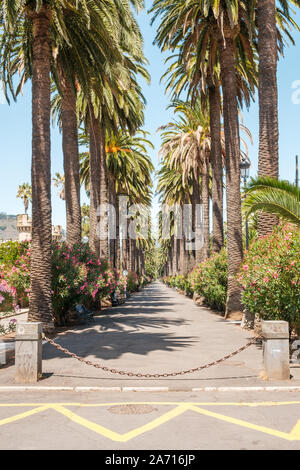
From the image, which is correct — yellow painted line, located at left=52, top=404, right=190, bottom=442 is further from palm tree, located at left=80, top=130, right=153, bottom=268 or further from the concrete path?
A: palm tree, located at left=80, top=130, right=153, bottom=268

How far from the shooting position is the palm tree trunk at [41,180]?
15016mm

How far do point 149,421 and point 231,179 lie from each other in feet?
49.4

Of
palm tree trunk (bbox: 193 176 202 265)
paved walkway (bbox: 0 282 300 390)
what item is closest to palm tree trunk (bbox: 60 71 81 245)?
paved walkway (bbox: 0 282 300 390)

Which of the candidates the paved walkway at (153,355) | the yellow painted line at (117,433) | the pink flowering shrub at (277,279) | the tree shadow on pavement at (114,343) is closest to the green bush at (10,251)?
the paved walkway at (153,355)

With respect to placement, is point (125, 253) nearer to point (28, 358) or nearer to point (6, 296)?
point (6, 296)

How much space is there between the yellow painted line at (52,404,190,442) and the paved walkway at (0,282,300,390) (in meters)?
1.47

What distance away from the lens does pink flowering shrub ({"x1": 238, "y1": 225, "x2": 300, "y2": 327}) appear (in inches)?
413

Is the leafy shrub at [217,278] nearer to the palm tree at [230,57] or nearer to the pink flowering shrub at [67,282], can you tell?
the palm tree at [230,57]

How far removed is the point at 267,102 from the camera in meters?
15.5

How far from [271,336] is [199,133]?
2736 centimetres

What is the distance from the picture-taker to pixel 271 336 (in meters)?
8.68

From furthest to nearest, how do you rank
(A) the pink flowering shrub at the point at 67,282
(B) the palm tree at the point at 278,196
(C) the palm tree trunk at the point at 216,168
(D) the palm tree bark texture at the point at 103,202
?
1. (D) the palm tree bark texture at the point at 103,202
2. (C) the palm tree trunk at the point at 216,168
3. (A) the pink flowering shrub at the point at 67,282
4. (B) the palm tree at the point at 278,196

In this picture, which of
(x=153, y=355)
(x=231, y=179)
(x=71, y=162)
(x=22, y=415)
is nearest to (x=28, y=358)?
(x=22, y=415)

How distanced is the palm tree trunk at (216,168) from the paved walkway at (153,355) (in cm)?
1011
